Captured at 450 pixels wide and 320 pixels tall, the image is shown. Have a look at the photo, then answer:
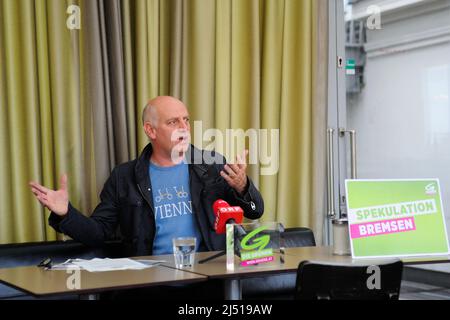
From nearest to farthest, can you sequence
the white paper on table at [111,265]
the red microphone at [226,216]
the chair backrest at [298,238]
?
the white paper on table at [111,265]
the red microphone at [226,216]
the chair backrest at [298,238]

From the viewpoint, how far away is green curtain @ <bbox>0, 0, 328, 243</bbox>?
3.51 meters

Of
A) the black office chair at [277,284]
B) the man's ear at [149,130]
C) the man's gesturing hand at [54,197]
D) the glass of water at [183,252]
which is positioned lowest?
the black office chair at [277,284]

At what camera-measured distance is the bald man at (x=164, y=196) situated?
340 cm

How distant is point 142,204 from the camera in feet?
11.2

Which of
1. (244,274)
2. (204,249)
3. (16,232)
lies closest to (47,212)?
(16,232)

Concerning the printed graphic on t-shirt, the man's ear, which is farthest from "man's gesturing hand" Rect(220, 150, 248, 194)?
the man's ear

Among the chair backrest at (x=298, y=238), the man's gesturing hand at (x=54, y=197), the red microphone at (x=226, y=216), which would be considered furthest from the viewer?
the chair backrest at (x=298, y=238)

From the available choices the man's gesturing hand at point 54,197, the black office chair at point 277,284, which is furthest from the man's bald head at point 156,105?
the black office chair at point 277,284

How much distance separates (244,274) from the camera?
8.11 ft

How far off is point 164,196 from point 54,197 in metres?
0.58

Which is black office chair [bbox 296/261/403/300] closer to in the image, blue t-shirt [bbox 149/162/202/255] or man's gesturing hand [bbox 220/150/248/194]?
man's gesturing hand [bbox 220/150/248/194]

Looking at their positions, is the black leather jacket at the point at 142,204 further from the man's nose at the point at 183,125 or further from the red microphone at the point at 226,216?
the red microphone at the point at 226,216

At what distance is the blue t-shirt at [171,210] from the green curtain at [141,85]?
1.27ft

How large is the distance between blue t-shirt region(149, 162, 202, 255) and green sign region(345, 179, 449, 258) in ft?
2.85
